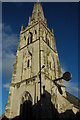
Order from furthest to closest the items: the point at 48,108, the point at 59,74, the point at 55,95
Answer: the point at 59,74 < the point at 55,95 < the point at 48,108

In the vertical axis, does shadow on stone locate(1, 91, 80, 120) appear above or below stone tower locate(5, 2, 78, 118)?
below

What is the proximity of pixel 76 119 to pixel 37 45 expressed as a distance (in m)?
13.0

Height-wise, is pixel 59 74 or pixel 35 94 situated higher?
pixel 59 74

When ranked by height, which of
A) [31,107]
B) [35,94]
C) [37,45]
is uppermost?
[37,45]

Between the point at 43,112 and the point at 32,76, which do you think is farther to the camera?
the point at 32,76

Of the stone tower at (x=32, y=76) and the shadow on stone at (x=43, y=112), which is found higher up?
the stone tower at (x=32, y=76)

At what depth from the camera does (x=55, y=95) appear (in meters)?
19.1

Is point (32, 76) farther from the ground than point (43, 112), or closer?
farther from the ground

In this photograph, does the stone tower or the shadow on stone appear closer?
the shadow on stone

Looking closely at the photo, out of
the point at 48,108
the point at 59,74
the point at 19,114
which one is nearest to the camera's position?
the point at 48,108

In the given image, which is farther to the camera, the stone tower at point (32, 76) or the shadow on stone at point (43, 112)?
the stone tower at point (32, 76)

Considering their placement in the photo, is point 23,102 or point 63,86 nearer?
point 23,102

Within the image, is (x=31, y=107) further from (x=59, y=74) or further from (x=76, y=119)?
(x=59, y=74)

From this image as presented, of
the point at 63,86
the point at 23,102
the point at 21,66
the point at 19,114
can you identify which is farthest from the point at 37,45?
the point at 19,114
